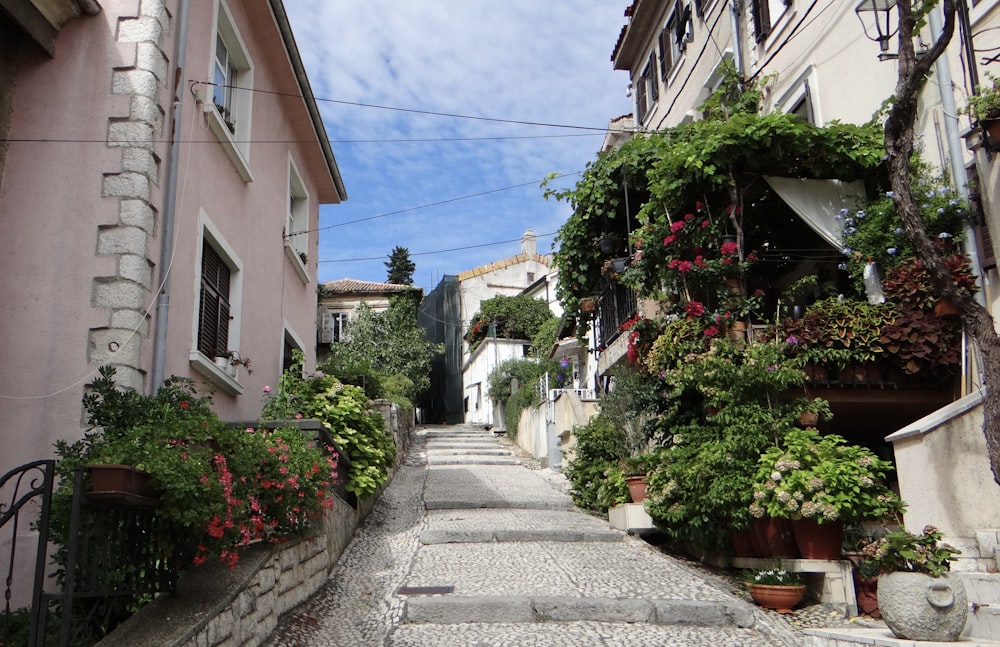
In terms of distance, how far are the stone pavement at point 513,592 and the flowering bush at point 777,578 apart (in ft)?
0.79

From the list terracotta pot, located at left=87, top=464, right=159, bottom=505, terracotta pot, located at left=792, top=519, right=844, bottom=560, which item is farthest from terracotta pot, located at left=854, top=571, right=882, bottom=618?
terracotta pot, located at left=87, top=464, right=159, bottom=505

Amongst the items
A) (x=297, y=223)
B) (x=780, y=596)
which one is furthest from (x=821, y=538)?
(x=297, y=223)

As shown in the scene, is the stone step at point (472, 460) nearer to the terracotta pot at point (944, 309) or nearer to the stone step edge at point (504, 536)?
the stone step edge at point (504, 536)

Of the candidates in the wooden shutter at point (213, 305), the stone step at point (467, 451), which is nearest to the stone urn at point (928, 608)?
the wooden shutter at point (213, 305)

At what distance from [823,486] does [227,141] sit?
6.34 meters

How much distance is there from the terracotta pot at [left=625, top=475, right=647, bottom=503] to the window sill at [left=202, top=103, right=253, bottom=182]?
5571 mm

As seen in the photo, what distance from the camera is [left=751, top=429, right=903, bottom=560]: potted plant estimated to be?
239 inches

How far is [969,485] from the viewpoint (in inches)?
243

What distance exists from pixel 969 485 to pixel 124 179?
6.93 m

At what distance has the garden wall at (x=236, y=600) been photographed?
393cm

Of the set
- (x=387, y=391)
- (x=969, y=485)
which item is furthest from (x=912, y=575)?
(x=387, y=391)

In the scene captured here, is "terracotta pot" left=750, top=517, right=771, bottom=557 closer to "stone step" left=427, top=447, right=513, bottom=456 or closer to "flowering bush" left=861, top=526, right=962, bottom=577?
"flowering bush" left=861, top=526, right=962, bottom=577

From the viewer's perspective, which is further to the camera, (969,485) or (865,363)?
(865,363)

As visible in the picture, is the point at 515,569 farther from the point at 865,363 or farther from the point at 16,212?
the point at 16,212
